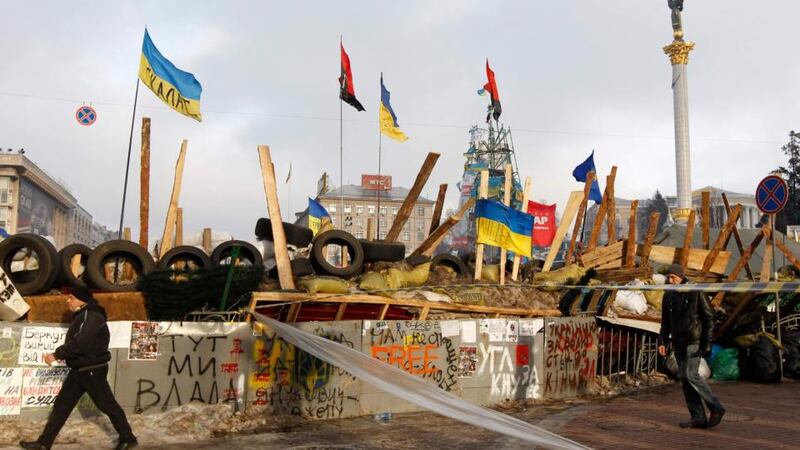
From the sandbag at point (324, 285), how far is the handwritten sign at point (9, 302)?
3.87 m

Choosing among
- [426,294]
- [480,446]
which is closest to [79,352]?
[480,446]

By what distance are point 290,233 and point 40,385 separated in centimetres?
585

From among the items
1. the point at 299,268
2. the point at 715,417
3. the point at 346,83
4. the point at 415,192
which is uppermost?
the point at 346,83

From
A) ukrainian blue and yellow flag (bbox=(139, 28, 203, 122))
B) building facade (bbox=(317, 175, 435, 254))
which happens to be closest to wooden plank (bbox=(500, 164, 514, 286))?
ukrainian blue and yellow flag (bbox=(139, 28, 203, 122))

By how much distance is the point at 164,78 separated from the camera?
1220cm

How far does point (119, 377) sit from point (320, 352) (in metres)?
2.62

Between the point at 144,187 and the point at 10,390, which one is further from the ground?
the point at 144,187

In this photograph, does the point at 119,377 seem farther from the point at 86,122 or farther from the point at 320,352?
the point at 86,122

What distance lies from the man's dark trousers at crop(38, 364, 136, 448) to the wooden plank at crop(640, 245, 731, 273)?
12.8m

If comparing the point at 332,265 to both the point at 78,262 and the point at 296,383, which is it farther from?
the point at 78,262

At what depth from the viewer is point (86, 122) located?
67.4ft

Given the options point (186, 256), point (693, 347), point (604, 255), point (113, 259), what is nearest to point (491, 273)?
point (604, 255)

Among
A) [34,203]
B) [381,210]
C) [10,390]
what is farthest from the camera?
[381,210]

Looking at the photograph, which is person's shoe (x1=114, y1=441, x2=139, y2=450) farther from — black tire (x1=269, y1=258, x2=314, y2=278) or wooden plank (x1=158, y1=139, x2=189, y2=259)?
wooden plank (x1=158, y1=139, x2=189, y2=259)
